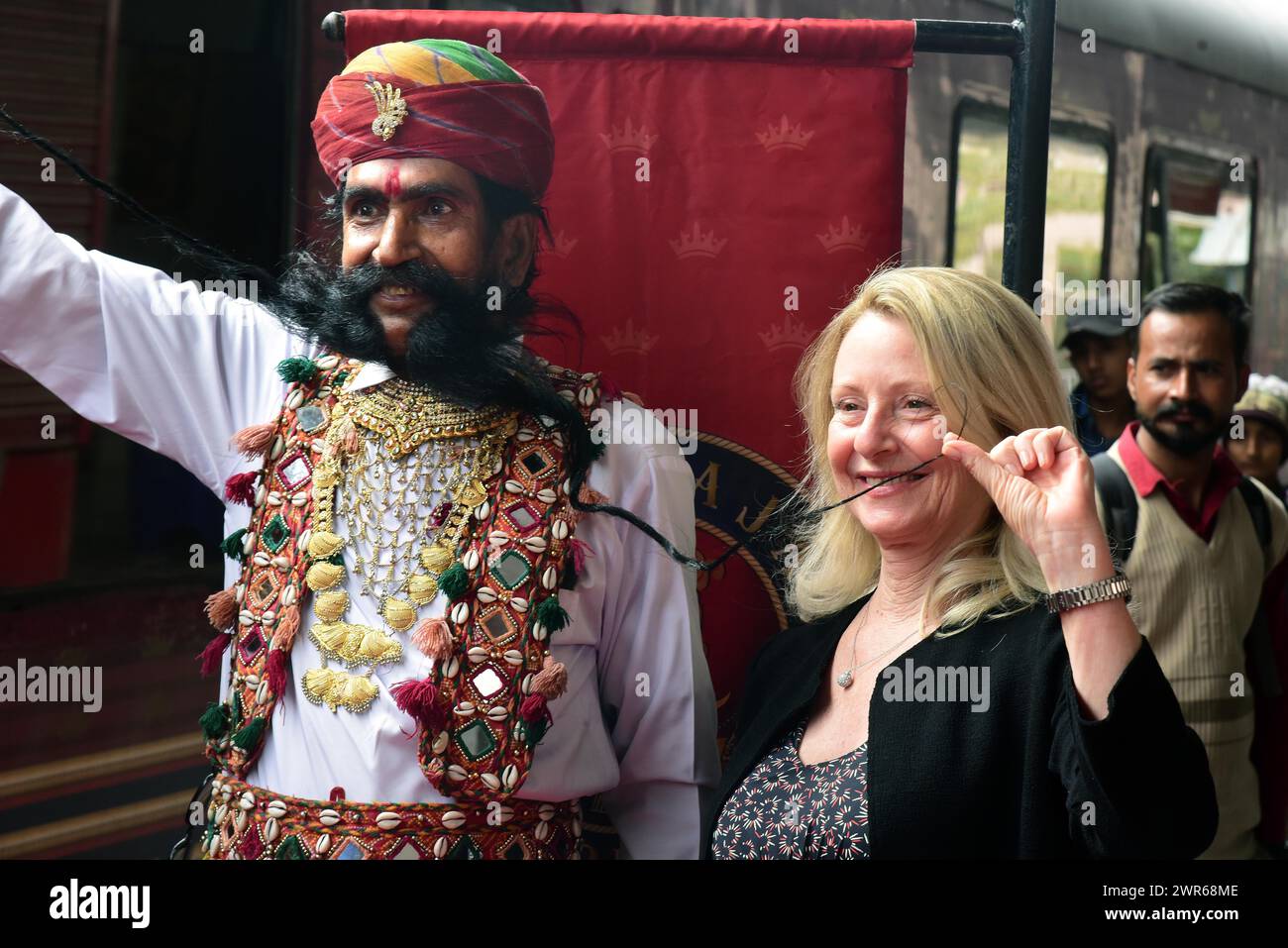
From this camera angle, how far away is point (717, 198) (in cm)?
191

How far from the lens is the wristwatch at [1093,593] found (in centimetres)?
132

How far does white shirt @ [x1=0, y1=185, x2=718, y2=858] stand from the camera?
1.69 meters

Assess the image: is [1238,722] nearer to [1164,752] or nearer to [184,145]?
[1164,752]

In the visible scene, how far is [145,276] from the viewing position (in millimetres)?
1745

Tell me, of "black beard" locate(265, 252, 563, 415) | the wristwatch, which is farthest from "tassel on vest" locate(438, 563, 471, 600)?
the wristwatch

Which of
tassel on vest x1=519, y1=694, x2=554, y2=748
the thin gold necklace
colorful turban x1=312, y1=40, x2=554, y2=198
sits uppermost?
colorful turban x1=312, y1=40, x2=554, y2=198

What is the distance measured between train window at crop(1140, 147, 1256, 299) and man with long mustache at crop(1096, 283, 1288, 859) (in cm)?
225

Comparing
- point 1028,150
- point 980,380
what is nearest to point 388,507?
point 980,380

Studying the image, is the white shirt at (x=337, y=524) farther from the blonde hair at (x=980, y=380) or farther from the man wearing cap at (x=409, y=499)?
the blonde hair at (x=980, y=380)

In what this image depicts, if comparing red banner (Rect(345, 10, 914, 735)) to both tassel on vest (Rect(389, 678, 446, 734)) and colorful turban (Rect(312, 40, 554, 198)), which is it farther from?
tassel on vest (Rect(389, 678, 446, 734))

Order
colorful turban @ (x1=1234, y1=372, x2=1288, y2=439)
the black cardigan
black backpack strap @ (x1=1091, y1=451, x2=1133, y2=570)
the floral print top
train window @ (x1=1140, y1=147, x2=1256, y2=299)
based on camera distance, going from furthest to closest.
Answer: train window @ (x1=1140, y1=147, x2=1256, y2=299), colorful turban @ (x1=1234, y1=372, x2=1288, y2=439), black backpack strap @ (x1=1091, y1=451, x2=1133, y2=570), the floral print top, the black cardigan

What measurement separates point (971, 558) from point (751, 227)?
0.65 metres

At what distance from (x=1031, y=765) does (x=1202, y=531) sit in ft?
4.44
